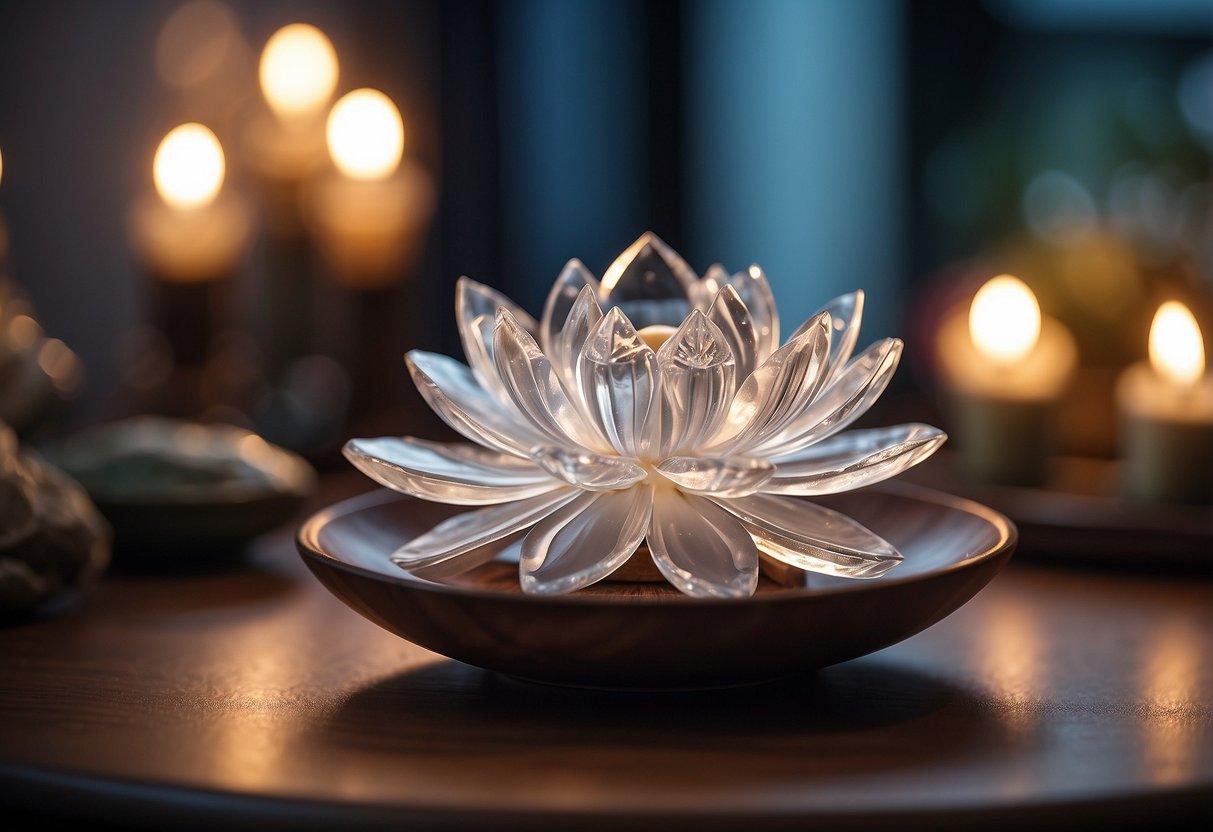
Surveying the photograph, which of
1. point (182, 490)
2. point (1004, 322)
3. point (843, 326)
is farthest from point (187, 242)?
point (843, 326)

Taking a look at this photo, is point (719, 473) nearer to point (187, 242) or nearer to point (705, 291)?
point (705, 291)

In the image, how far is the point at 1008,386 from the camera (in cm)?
101

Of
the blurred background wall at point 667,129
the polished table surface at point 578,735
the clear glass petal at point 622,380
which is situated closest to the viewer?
the polished table surface at point 578,735

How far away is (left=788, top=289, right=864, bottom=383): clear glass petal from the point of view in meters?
0.58

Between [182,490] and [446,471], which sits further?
[182,490]

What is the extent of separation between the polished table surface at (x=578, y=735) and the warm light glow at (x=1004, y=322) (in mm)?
354

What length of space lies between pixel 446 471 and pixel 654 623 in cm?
15

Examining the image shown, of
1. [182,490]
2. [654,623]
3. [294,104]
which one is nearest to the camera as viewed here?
[654,623]

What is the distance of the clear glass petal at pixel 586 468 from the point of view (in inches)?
20.1

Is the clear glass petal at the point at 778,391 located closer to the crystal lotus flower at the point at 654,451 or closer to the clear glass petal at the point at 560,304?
the crystal lotus flower at the point at 654,451

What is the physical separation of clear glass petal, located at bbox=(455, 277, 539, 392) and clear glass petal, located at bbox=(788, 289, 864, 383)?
137 millimetres

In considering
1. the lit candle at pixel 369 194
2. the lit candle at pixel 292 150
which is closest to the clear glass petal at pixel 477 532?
the lit candle at pixel 369 194

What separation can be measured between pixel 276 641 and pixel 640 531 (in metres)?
0.22

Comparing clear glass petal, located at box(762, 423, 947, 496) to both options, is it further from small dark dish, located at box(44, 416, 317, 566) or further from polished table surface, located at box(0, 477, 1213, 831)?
small dark dish, located at box(44, 416, 317, 566)
